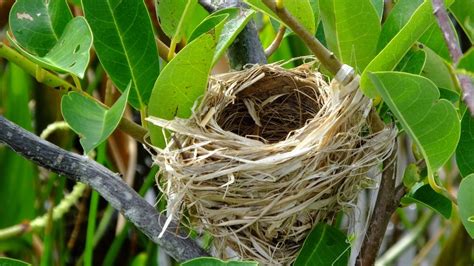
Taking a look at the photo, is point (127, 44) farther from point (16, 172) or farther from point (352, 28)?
point (16, 172)

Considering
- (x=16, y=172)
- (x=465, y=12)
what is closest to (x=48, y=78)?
(x=465, y=12)

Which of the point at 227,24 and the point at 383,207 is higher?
the point at 227,24

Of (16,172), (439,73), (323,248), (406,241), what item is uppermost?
(439,73)

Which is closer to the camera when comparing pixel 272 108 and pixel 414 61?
pixel 414 61

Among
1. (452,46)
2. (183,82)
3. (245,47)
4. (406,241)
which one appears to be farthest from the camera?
(406,241)

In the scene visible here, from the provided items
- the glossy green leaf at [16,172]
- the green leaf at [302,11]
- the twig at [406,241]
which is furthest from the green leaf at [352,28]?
the twig at [406,241]

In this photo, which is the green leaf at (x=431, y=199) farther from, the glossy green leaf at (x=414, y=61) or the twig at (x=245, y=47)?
the twig at (x=245, y=47)

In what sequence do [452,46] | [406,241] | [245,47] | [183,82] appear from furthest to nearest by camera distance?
[406,241]
[245,47]
[183,82]
[452,46]
